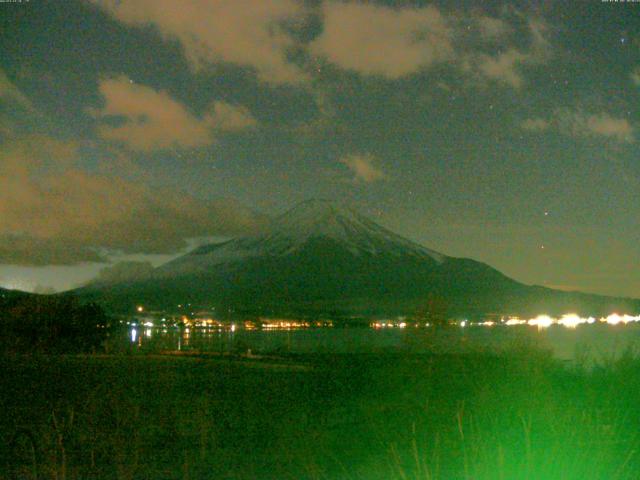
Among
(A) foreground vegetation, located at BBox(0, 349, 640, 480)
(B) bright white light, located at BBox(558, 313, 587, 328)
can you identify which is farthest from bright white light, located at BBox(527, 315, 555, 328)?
(B) bright white light, located at BBox(558, 313, 587, 328)

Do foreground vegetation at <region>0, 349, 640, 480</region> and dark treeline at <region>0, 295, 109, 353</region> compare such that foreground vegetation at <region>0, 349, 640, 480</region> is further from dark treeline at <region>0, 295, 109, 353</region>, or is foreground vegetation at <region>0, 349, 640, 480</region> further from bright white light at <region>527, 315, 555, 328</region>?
dark treeline at <region>0, 295, 109, 353</region>

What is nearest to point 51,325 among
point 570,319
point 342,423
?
point 342,423

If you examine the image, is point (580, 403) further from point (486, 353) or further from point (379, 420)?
point (486, 353)

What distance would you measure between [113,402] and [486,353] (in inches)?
423

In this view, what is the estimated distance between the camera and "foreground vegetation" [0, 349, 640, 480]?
26.1 ft

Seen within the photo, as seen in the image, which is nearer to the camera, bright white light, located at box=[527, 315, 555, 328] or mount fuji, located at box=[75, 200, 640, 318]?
bright white light, located at box=[527, 315, 555, 328]

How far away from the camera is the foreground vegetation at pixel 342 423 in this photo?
7961mm

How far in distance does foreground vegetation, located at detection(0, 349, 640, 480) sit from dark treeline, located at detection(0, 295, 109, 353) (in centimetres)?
1992

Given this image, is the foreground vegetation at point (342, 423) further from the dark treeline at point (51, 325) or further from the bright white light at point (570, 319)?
the bright white light at point (570, 319)

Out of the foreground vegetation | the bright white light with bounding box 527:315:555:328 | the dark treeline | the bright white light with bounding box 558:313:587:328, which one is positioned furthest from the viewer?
the bright white light with bounding box 558:313:587:328

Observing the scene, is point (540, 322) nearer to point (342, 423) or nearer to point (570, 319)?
point (342, 423)

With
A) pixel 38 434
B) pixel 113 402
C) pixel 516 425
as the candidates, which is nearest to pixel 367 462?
pixel 516 425

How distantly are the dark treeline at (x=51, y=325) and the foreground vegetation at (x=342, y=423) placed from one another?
19.9 metres

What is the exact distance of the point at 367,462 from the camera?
32.6 ft
